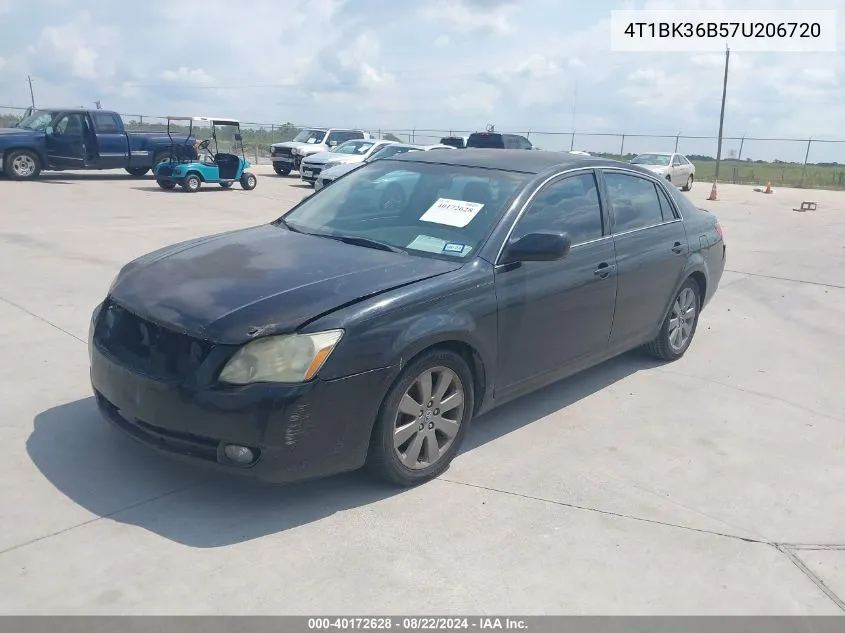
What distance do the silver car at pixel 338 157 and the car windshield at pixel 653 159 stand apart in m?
9.83

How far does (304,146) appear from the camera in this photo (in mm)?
25922

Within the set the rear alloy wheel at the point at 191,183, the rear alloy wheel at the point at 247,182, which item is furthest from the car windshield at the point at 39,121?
the rear alloy wheel at the point at 247,182

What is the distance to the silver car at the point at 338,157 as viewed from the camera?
2188 cm

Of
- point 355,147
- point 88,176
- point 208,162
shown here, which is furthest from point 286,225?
point 355,147

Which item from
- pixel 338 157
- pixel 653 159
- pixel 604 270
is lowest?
pixel 604 270

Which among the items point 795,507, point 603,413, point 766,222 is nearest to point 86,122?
point 766,222

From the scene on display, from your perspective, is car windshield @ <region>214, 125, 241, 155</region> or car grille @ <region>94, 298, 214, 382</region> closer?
car grille @ <region>94, 298, 214, 382</region>

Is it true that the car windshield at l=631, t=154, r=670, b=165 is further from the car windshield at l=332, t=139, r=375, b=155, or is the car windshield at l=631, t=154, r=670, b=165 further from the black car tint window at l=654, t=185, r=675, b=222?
the black car tint window at l=654, t=185, r=675, b=222

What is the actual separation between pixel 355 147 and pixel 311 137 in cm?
457

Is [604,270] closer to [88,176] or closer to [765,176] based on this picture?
[88,176]

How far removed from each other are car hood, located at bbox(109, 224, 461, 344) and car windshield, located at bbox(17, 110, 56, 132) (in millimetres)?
17522

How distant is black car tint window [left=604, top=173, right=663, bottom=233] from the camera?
5.29 m

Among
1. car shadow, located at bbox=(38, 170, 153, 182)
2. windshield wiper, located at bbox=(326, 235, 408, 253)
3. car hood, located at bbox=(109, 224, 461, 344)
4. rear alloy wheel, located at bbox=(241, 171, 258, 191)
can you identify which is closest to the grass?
rear alloy wheel, located at bbox=(241, 171, 258, 191)

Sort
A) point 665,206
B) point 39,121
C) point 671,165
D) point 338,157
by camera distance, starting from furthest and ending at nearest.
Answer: point 671,165, point 338,157, point 39,121, point 665,206
